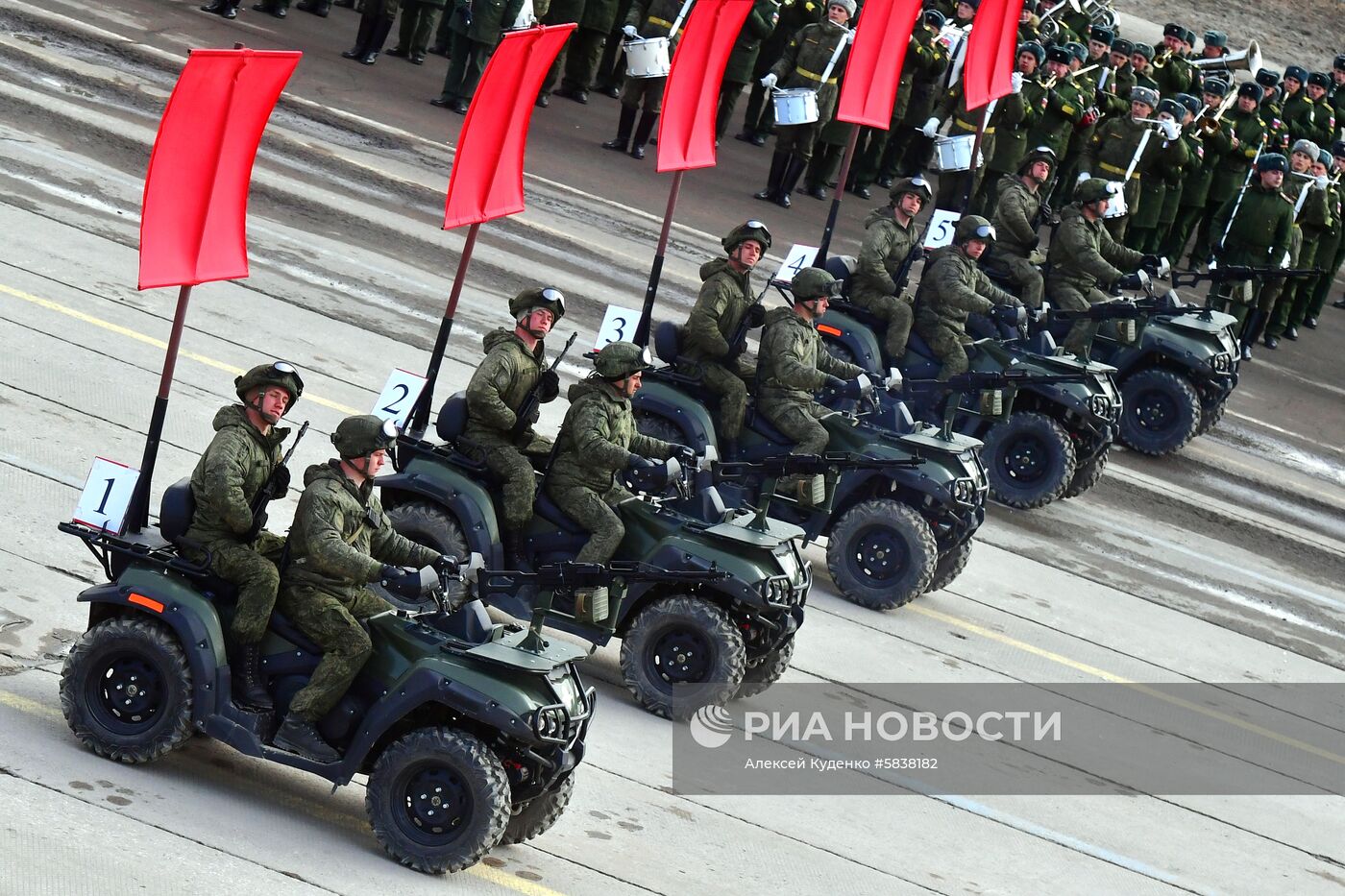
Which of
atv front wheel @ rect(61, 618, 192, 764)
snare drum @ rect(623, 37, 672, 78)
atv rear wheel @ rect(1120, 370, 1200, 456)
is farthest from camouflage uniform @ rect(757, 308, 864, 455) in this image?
atv rear wheel @ rect(1120, 370, 1200, 456)

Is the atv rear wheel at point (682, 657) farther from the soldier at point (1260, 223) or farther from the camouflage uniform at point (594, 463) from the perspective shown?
the soldier at point (1260, 223)

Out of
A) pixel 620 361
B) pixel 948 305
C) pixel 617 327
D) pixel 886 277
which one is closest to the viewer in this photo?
pixel 620 361

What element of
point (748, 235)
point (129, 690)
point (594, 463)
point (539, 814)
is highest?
point (748, 235)

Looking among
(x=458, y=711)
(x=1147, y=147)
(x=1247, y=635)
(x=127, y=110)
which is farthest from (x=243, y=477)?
(x=1147, y=147)

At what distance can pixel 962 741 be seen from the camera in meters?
12.1

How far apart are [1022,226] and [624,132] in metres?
7.29

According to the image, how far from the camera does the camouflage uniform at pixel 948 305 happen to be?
16.1 metres

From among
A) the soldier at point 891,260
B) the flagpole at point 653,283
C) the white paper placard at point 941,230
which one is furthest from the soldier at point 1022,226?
the flagpole at point 653,283

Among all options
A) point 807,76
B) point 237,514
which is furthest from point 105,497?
point 807,76

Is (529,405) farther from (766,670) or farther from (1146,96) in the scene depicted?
(1146,96)

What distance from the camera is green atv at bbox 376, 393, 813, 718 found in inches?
434

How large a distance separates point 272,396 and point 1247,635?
9.54 metres

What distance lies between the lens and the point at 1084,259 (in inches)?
710

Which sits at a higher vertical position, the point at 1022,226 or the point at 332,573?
the point at 1022,226
